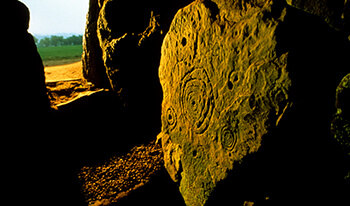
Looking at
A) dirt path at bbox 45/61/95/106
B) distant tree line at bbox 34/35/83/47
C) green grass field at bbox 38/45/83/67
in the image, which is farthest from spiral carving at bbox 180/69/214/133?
distant tree line at bbox 34/35/83/47

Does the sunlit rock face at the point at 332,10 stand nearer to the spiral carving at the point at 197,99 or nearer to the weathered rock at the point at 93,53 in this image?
the spiral carving at the point at 197,99

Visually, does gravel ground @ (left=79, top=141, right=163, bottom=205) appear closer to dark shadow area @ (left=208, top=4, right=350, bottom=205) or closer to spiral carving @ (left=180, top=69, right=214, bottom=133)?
spiral carving @ (left=180, top=69, right=214, bottom=133)

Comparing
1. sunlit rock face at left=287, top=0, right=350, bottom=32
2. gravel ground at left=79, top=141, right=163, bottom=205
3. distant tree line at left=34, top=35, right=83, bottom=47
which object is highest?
sunlit rock face at left=287, top=0, right=350, bottom=32

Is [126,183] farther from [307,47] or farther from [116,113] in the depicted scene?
[307,47]

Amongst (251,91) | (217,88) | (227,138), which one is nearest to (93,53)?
(217,88)

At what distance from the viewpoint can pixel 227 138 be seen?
1646 mm

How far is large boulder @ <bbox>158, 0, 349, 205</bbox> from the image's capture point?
3.97 feet

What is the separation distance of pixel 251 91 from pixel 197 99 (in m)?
0.58

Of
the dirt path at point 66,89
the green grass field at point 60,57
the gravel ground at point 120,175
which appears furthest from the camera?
the green grass field at point 60,57

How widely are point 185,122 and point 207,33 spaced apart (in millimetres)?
955

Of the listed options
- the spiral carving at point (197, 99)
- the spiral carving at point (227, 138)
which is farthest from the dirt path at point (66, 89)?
the spiral carving at point (227, 138)

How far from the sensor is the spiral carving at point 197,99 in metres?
1.77

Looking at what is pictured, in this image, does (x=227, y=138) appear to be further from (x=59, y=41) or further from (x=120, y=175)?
(x=59, y=41)

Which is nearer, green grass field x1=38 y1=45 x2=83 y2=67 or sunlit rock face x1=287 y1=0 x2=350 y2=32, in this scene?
sunlit rock face x1=287 y1=0 x2=350 y2=32
